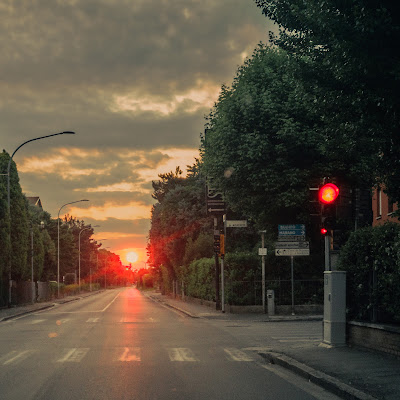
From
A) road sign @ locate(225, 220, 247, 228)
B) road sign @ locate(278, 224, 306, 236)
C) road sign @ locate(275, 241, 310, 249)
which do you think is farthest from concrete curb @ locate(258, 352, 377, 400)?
road sign @ locate(225, 220, 247, 228)

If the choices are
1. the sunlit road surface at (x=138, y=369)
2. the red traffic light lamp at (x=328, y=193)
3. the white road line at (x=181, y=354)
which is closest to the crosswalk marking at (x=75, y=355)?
the sunlit road surface at (x=138, y=369)

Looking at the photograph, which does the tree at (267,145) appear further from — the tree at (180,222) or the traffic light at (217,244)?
the tree at (180,222)

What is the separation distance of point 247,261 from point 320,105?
20.8 metres

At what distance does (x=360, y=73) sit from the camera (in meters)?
10.5

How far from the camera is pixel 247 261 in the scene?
3231 cm

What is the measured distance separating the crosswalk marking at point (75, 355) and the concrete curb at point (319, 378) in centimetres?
382

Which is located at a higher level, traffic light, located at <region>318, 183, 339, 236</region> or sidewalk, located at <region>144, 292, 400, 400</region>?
traffic light, located at <region>318, 183, 339, 236</region>

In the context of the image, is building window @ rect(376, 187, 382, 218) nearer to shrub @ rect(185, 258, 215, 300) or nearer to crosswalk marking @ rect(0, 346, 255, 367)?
shrub @ rect(185, 258, 215, 300)

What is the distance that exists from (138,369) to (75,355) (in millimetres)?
2822

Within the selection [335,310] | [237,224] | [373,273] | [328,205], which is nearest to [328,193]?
[328,205]

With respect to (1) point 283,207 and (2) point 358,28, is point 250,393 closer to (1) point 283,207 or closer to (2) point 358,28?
(2) point 358,28

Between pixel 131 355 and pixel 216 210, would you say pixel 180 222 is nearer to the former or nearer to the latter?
pixel 216 210

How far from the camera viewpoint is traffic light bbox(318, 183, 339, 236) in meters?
14.6

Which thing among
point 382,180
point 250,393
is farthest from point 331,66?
point 250,393
